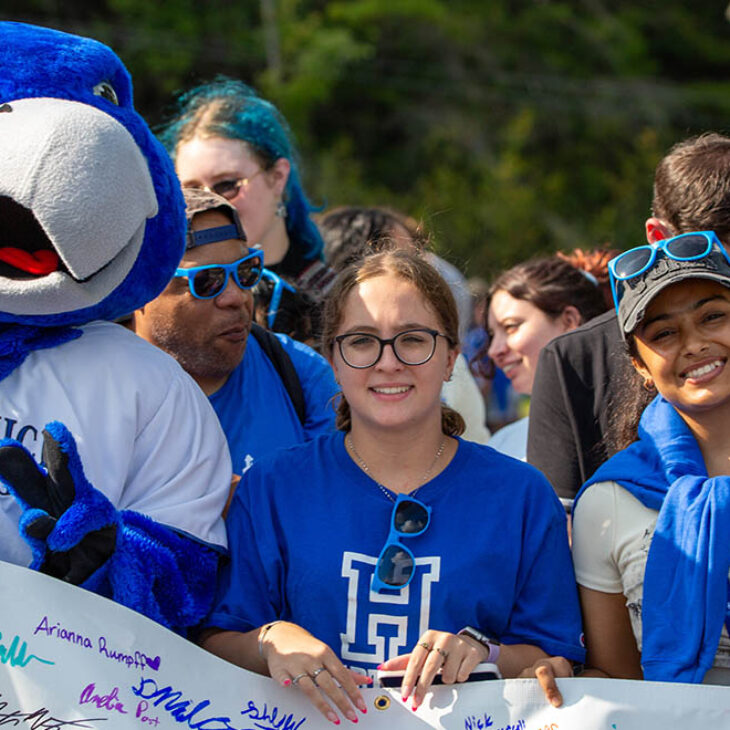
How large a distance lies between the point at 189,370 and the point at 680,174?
142 cm

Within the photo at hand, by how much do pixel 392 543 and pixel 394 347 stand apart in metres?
0.45

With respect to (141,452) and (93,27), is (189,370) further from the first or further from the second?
(93,27)

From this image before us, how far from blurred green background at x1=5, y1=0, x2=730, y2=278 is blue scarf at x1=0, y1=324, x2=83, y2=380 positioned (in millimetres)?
13874

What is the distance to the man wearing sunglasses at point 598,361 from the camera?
9.23 feet

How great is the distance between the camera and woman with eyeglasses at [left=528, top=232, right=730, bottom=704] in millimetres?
2332

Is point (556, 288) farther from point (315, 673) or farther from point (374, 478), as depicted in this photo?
point (315, 673)

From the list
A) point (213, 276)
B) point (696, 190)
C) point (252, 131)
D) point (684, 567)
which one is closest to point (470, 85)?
point (252, 131)

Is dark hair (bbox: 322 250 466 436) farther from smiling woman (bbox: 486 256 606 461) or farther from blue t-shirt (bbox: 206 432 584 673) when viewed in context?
smiling woman (bbox: 486 256 606 461)

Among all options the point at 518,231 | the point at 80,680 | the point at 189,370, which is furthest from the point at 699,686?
the point at 518,231
